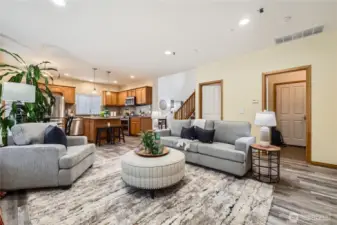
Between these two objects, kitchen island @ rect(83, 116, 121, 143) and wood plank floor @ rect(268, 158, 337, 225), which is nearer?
wood plank floor @ rect(268, 158, 337, 225)

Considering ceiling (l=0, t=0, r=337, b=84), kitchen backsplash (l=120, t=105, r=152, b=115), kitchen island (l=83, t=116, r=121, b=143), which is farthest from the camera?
kitchen backsplash (l=120, t=105, r=152, b=115)

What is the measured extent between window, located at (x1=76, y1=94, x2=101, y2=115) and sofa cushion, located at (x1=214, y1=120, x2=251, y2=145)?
22.5 feet

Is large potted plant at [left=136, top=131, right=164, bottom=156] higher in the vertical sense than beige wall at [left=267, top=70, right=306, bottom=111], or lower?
lower

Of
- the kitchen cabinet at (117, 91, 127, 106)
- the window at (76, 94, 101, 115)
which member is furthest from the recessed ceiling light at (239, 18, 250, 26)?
the window at (76, 94, 101, 115)

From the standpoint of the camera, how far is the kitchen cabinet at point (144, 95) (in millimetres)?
7461

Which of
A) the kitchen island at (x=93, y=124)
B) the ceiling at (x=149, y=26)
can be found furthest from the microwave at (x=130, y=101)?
the ceiling at (x=149, y=26)

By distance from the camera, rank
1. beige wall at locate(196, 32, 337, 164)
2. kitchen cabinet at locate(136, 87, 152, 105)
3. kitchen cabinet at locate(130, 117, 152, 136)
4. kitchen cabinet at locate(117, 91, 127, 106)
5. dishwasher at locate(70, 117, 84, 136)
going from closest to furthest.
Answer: beige wall at locate(196, 32, 337, 164), dishwasher at locate(70, 117, 84, 136), kitchen cabinet at locate(130, 117, 152, 136), kitchen cabinet at locate(136, 87, 152, 105), kitchen cabinet at locate(117, 91, 127, 106)

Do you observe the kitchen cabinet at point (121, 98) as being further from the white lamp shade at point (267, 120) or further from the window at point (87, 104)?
the white lamp shade at point (267, 120)

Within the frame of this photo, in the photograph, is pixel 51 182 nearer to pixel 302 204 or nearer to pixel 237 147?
pixel 237 147

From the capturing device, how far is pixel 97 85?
27.4 ft

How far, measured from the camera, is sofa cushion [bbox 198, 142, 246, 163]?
2.63 meters

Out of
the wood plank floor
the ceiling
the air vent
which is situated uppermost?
the ceiling

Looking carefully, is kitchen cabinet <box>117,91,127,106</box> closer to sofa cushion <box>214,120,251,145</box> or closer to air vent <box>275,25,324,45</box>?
sofa cushion <box>214,120,251,145</box>

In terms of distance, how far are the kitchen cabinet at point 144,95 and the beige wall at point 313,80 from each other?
3844mm
